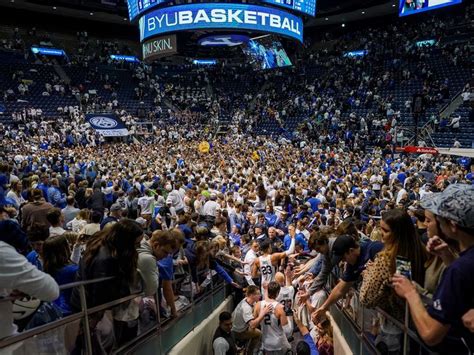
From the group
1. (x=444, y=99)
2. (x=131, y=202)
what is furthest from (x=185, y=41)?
(x=131, y=202)

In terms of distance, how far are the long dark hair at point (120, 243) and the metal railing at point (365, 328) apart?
1875 millimetres

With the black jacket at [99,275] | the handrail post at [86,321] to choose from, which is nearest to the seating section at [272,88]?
the black jacket at [99,275]

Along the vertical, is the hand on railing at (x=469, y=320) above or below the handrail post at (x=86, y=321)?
above

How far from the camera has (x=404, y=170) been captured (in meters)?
14.9

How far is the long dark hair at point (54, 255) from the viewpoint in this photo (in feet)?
11.3

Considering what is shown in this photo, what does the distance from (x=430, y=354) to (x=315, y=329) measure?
120 inches

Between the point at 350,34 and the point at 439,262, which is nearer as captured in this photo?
the point at 439,262

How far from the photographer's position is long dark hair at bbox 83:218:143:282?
3.21m

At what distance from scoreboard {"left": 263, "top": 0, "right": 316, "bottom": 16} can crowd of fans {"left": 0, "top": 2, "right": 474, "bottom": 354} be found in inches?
280

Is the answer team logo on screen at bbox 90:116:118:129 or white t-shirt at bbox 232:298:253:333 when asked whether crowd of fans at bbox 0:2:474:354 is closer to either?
white t-shirt at bbox 232:298:253:333

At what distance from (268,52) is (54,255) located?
3485 centimetres

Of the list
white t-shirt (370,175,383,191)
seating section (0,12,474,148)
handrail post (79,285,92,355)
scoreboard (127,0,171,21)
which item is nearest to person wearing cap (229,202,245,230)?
white t-shirt (370,175,383,191)

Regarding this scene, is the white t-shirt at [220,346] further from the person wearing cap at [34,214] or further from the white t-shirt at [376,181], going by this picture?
the white t-shirt at [376,181]

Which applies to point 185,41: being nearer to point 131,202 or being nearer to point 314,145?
point 314,145
